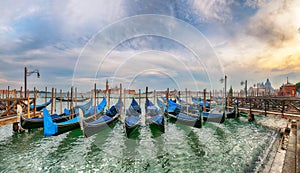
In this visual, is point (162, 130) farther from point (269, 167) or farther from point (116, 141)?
point (269, 167)

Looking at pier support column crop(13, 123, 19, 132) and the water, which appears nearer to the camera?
the water

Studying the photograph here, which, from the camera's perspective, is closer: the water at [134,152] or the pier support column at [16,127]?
the water at [134,152]

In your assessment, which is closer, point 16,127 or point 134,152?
point 134,152

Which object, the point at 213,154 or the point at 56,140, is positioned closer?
the point at 213,154

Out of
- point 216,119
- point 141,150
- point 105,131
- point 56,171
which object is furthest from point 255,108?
point 56,171

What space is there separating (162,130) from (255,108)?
8.60m

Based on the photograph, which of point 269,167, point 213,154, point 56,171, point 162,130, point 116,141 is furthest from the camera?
point 162,130

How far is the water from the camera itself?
4.43m

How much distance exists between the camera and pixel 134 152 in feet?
17.9

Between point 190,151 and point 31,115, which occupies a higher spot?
point 31,115

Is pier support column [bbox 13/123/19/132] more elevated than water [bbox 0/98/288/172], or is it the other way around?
pier support column [bbox 13/123/19/132]

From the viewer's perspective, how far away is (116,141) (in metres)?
6.70

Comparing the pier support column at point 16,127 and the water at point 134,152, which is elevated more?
the pier support column at point 16,127

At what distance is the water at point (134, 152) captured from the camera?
4.43m
